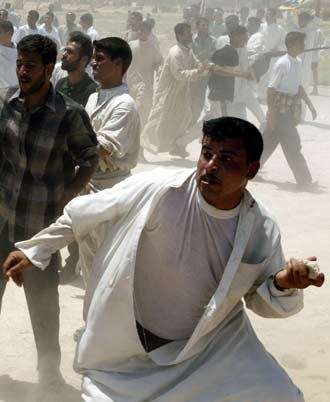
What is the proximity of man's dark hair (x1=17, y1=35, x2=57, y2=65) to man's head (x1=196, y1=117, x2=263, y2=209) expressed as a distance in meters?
1.51

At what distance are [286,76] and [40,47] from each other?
649cm

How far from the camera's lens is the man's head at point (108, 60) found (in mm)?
5625

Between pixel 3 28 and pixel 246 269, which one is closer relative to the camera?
pixel 246 269

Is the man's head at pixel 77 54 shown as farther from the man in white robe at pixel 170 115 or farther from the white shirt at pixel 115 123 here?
the man in white robe at pixel 170 115

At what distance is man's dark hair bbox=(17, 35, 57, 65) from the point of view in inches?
178

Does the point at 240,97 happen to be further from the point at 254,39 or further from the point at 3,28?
the point at 254,39

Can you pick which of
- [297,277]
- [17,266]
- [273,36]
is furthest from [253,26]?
[297,277]

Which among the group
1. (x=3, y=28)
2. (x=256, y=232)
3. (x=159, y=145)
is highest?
(x=256, y=232)

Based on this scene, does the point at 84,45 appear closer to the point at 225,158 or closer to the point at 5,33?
the point at 225,158

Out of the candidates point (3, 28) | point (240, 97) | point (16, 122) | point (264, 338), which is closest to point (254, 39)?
point (240, 97)

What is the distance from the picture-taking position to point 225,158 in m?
3.21

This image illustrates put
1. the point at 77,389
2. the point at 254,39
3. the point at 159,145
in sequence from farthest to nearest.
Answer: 1. the point at 254,39
2. the point at 159,145
3. the point at 77,389

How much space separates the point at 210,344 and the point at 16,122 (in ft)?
5.47

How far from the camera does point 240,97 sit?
1247cm
